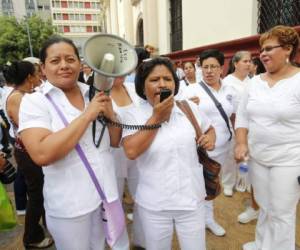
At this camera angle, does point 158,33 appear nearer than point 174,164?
No

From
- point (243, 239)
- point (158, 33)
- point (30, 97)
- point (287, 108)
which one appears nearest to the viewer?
point (30, 97)

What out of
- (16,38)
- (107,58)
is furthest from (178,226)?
(16,38)

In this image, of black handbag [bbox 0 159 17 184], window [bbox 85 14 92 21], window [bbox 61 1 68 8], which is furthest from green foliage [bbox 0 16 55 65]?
window [bbox 85 14 92 21]

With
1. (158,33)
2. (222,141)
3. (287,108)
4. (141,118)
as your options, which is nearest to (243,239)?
(222,141)

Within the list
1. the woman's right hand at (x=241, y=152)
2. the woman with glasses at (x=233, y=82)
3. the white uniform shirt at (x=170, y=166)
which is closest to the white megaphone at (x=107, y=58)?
the white uniform shirt at (x=170, y=166)

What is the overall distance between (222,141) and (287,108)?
1042 millimetres

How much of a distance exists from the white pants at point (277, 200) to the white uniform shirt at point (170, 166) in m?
0.74

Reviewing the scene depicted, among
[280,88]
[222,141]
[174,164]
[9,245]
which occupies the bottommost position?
[9,245]

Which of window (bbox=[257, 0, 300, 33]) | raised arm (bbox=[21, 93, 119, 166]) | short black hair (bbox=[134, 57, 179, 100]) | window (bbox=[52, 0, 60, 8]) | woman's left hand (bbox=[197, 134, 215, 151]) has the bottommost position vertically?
woman's left hand (bbox=[197, 134, 215, 151])

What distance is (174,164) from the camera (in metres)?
1.75

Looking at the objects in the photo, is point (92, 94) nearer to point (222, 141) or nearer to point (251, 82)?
point (251, 82)

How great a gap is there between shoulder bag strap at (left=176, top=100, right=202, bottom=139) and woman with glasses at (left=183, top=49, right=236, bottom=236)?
1.06 meters

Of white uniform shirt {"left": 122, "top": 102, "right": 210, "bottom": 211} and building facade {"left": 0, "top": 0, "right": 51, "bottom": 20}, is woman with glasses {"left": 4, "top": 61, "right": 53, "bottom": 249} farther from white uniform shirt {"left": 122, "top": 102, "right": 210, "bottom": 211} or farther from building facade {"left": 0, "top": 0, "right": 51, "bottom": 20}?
building facade {"left": 0, "top": 0, "right": 51, "bottom": 20}

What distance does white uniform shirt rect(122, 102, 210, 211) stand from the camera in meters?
1.74
